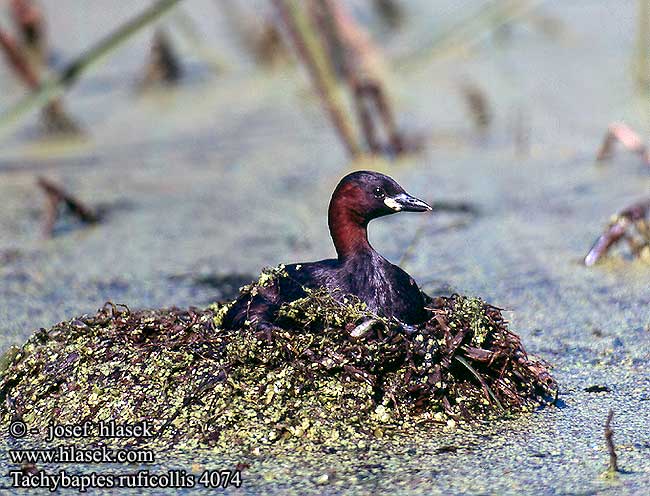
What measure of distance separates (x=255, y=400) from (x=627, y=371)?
1.01 metres

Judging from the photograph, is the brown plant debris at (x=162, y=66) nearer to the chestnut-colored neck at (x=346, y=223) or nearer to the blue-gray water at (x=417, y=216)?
the blue-gray water at (x=417, y=216)

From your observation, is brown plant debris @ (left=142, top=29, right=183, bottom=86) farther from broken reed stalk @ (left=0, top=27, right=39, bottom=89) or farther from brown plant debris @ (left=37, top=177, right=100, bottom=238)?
brown plant debris @ (left=37, top=177, right=100, bottom=238)

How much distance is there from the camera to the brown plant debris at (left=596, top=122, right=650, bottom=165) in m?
4.63

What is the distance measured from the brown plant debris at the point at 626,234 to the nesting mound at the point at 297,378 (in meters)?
1.27

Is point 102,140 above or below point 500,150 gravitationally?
above

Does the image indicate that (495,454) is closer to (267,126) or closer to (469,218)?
(469,218)

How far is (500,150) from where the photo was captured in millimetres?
5645

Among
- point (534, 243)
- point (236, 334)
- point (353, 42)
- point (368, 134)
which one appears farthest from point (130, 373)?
point (353, 42)

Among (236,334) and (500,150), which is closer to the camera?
(236,334)

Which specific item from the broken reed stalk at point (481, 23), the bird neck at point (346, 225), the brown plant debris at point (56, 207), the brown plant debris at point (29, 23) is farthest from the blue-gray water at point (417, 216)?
the bird neck at point (346, 225)

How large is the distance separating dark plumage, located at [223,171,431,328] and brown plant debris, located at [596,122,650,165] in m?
1.99

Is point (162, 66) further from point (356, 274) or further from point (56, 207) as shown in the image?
point (356, 274)

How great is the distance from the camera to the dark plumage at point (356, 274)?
2.73m

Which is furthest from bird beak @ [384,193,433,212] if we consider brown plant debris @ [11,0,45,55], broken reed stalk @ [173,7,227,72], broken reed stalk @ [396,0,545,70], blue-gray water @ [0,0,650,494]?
broken reed stalk @ [173,7,227,72]
